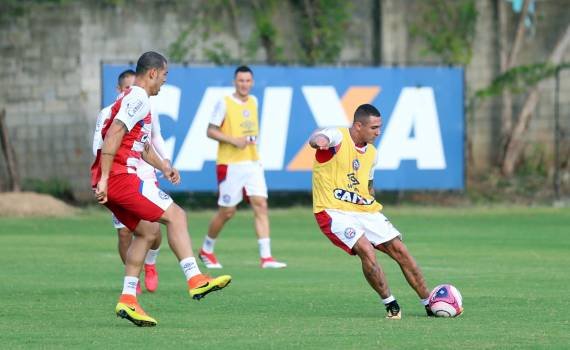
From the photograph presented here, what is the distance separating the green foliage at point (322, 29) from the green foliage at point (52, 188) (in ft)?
17.8

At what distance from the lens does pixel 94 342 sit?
10.4 metres

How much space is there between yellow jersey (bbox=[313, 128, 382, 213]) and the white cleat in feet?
16.8

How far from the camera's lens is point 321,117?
1070 inches

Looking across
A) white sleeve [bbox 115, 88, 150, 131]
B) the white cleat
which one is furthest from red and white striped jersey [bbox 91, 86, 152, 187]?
the white cleat

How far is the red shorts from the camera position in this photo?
454 inches

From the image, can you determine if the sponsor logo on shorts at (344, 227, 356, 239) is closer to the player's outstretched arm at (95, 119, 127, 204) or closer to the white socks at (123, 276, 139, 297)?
the white socks at (123, 276, 139, 297)

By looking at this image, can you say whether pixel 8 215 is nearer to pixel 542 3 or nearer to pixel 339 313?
pixel 542 3

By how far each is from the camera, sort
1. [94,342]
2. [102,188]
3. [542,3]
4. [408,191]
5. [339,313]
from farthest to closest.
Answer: [542,3], [408,191], [339,313], [102,188], [94,342]

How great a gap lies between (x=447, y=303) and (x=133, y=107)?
2.98 meters

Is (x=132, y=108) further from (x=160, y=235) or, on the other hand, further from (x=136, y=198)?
(x=160, y=235)

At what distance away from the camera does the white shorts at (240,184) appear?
18109 millimetres

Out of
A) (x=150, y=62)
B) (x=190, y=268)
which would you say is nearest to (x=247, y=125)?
(x=150, y=62)

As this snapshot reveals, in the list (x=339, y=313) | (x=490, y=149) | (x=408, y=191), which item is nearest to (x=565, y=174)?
(x=490, y=149)

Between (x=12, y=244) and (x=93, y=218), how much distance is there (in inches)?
218
